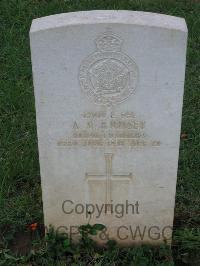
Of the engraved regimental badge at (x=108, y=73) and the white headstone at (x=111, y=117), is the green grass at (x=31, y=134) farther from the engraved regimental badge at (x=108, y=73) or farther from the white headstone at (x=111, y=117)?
the engraved regimental badge at (x=108, y=73)

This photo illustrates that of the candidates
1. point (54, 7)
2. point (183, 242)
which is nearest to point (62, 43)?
point (183, 242)

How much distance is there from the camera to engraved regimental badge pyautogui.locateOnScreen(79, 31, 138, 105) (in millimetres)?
2555

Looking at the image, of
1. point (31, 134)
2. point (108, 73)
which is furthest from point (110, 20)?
point (31, 134)

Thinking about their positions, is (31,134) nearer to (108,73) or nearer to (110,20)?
(108,73)

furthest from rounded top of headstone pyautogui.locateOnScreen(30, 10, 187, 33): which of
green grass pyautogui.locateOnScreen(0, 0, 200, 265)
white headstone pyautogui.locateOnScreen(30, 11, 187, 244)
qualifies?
green grass pyautogui.locateOnScreen(0, 0, 200, 265)

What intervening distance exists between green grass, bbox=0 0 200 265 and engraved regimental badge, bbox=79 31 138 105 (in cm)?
101

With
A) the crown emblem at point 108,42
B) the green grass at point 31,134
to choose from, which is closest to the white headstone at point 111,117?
the crown emblem at point 108,42

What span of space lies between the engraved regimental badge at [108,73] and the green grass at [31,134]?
1.01 m

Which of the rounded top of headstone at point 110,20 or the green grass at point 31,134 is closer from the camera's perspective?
the rounded top of headstone at point 110,20

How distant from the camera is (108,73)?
8.70 feet

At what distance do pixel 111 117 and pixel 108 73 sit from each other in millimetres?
252

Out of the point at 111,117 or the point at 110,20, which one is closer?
the point at 110,20

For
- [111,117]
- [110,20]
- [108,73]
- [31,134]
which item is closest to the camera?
[110,20]

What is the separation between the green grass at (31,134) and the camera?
3301mm
